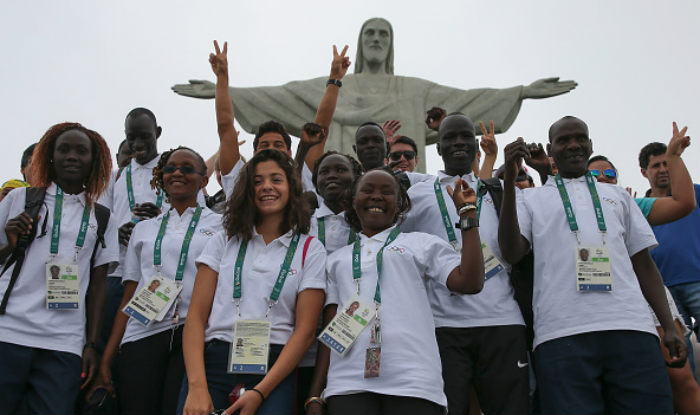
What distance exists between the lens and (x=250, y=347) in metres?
2.97

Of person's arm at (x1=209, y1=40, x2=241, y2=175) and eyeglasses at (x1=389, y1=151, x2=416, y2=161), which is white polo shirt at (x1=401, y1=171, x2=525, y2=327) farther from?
eyeglasses at (x1=389, y1=151, x2=416, y2=161)

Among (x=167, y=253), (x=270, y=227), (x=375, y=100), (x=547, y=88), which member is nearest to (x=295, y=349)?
(x=270, y=227)

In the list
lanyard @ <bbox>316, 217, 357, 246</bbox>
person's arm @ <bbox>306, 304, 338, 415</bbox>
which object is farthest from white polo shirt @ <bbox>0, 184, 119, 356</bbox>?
person's arm @ <bbox>306, 304, 338, 415</bbox>

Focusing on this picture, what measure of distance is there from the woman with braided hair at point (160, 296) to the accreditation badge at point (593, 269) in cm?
205

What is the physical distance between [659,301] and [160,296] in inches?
105

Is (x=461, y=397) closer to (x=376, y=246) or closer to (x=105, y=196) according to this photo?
(x=376, y=246)

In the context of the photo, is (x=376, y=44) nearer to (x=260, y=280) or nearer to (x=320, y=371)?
(x=260, y=280)

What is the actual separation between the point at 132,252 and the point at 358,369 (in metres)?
1.68

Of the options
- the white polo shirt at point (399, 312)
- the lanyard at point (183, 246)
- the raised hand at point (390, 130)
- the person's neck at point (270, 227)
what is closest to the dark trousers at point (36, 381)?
the lanyard at point (183, 246)

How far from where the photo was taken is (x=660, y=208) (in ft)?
13.1

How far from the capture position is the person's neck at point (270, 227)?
3.42 metres

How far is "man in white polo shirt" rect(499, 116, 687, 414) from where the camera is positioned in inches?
125

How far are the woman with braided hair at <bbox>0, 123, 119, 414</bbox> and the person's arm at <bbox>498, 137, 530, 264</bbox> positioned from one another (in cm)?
222

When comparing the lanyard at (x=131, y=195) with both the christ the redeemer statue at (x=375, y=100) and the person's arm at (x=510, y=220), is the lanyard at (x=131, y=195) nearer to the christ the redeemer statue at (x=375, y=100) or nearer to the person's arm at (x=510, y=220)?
the person's arm at (x=510, y=220)
